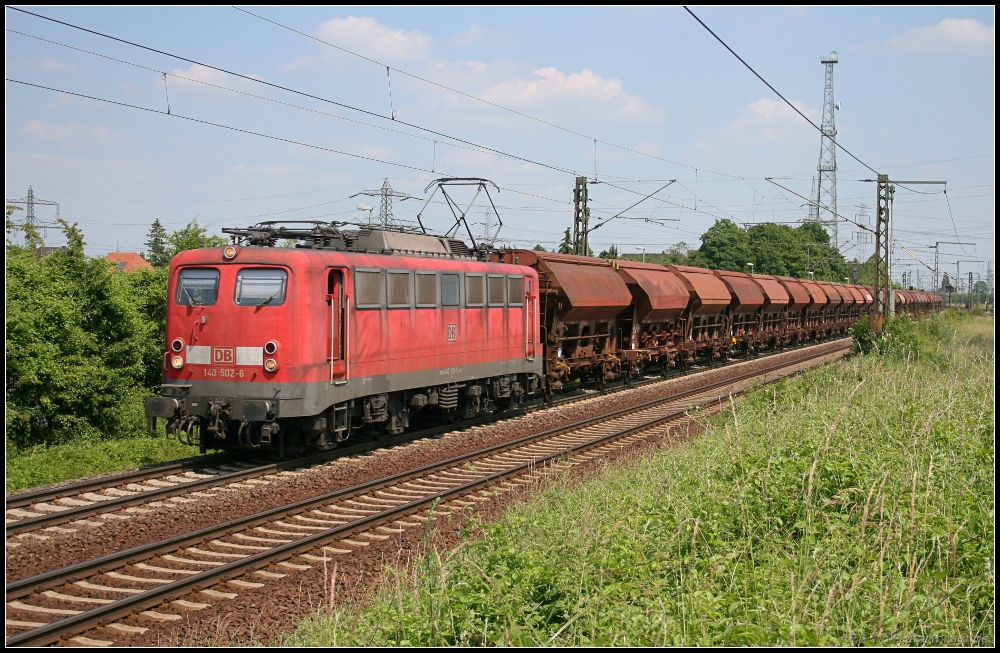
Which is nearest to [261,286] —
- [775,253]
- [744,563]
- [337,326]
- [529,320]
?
[337,326]

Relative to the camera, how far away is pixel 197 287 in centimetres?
1271

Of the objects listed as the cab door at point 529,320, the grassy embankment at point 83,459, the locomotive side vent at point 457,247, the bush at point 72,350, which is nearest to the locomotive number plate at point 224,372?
the grassy embankment at point 83,459

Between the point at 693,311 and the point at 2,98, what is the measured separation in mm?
24879

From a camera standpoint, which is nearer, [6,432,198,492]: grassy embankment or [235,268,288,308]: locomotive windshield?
[235,268,288,308]: locomotive windshield

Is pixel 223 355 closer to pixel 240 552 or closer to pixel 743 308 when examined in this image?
pixel 240 552

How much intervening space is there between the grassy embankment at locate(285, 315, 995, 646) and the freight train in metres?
4.84

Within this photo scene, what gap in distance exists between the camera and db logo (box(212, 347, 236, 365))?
→ 1228 cm

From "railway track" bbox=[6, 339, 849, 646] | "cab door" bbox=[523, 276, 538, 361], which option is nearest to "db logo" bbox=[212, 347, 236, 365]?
"railway track" bbox=[6, 339, 849, 646]

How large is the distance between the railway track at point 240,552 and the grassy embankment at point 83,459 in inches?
229

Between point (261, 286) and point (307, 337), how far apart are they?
3.33 ft

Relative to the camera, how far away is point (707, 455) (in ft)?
34.0

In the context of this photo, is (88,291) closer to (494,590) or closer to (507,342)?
(507,342)

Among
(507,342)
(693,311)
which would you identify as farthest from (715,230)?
(507,342)

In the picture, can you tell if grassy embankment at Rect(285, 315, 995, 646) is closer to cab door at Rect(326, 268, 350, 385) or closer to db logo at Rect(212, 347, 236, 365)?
cab door at Rect(326, 268, 350, 385)
